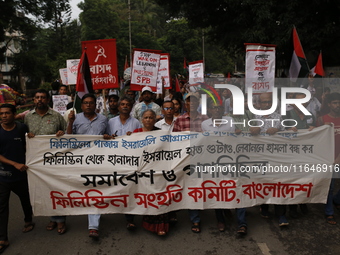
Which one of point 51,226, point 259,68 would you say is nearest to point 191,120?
point 259,68

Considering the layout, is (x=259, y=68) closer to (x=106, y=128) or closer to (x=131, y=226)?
(x=106, y=128)

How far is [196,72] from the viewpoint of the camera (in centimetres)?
1052

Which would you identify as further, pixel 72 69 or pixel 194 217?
pixel 72 69

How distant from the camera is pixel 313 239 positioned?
12.8 ft

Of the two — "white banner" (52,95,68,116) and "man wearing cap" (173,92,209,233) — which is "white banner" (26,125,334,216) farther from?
"white banner" (52,95,68,116)

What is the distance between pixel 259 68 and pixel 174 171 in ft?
7.98

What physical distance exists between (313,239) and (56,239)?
10.8ft

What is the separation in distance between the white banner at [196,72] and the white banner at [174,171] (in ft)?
21.0

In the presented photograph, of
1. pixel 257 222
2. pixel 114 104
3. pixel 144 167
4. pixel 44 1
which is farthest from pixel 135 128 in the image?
pixel 44 1

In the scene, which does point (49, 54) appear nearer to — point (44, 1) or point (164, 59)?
point (44, 1)

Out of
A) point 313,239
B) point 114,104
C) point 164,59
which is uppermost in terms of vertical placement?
point 164,59

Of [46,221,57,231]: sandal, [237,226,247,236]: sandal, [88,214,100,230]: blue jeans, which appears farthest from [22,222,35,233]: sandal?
[237,226,247,236]: sandal

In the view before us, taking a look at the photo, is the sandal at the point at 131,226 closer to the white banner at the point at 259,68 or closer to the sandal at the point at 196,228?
the sandal at the point at 196,228

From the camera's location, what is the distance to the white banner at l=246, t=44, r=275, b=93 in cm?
523
